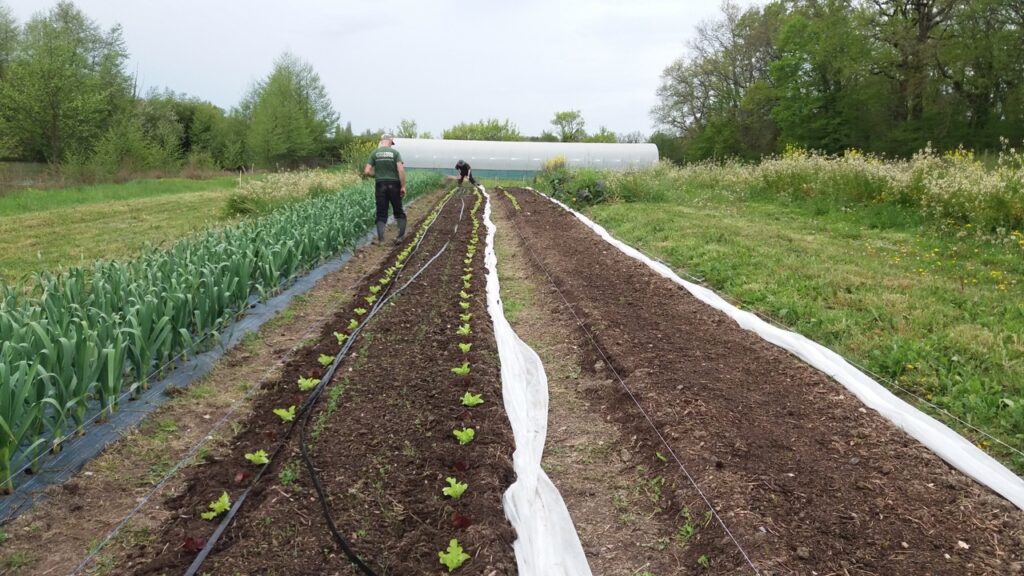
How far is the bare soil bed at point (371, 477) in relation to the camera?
7.09 feet

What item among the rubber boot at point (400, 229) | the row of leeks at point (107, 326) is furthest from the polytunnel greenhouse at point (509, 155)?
the row of leeks at point (107, 326)

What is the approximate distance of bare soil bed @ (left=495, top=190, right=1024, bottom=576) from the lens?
2.23 m

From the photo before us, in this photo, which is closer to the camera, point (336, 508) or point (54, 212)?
point (336, 508)

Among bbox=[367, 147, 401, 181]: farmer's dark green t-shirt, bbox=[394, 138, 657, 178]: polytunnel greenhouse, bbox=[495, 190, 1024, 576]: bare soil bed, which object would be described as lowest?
bbox=[495, 190, 1024, 576]: bare soil bed

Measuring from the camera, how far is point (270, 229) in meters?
6.67

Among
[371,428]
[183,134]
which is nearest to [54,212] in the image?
[371,428]

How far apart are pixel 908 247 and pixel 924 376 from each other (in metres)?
4.82

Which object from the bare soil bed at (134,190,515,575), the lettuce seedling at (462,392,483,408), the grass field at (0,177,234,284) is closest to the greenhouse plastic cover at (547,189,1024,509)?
the bare soil bed at (134,190,515,575)

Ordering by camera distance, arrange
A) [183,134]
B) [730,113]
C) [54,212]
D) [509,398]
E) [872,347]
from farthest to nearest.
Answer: [730,113] < [183,134] < [54,212] < [872,347] < [509,398]

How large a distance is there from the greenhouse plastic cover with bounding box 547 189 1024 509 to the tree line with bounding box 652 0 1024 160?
781 inches

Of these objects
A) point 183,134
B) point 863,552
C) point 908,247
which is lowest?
point 863,552

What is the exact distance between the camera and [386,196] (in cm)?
916

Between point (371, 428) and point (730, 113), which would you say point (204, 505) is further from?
point (730, 113)

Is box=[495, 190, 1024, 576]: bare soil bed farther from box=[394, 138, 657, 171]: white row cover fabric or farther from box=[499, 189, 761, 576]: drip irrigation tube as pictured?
box=[394, 138, 657, 171]: white row cover fabric
